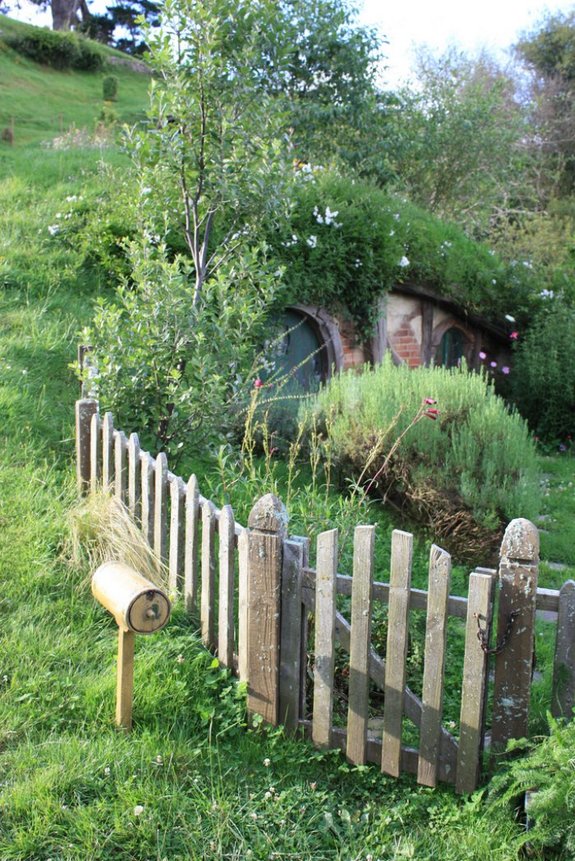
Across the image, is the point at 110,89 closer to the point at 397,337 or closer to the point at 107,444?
the point at 397,337

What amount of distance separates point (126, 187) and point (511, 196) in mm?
16132

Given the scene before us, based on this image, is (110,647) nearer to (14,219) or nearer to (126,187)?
(126,187)

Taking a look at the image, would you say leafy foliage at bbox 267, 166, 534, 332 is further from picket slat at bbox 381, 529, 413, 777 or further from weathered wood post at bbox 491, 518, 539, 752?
weathered wood post at bbox 491, 518, 539, 752

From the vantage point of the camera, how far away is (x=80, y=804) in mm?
2863

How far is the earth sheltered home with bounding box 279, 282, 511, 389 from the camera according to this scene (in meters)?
10.4

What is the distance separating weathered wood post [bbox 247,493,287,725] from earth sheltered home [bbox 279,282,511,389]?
5766mm

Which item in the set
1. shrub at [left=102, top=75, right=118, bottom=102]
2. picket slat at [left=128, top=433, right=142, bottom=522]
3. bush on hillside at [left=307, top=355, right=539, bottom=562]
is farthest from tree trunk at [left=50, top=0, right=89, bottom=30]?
picket slat at [left=128, top=433, right=142, bottom=522]

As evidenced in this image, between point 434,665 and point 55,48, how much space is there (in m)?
31.1

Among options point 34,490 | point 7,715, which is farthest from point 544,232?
point 7,715

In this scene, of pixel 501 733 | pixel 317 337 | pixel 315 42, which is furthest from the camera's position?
pixel 315 42

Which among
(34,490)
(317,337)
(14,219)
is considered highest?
(14,219)

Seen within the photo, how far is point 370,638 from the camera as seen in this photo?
10.6ft

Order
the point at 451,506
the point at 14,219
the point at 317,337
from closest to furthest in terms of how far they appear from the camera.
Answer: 1. the point at 451,506
2. the point at 14,219
3. the point at 317,337

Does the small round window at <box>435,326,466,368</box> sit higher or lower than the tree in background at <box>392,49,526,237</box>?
lower
